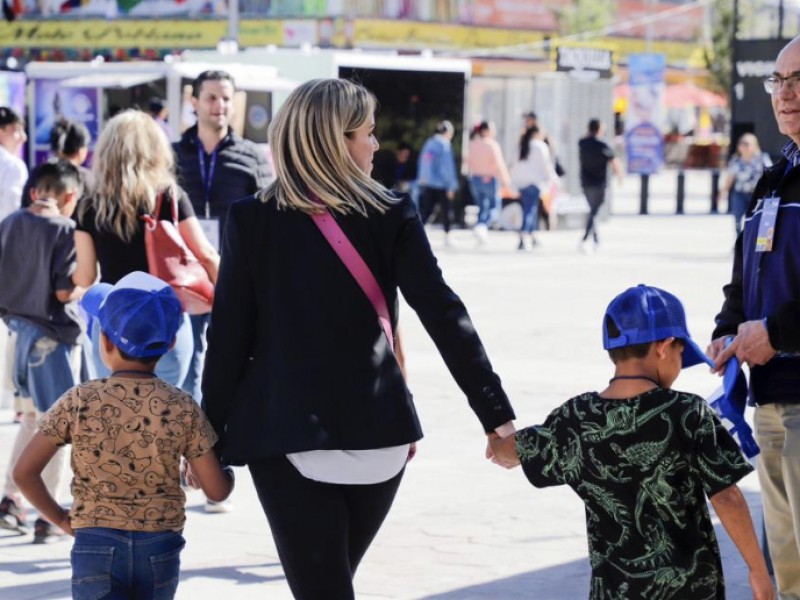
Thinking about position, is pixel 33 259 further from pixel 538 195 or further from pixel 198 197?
pixel 538 195

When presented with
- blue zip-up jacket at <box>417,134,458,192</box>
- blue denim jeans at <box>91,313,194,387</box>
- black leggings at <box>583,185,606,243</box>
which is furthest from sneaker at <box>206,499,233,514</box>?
blue zip-up jacket at <box>417,134,458,192</box>

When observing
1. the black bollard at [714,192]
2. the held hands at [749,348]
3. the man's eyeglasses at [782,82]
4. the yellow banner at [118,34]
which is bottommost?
the black bollard at [714,192]

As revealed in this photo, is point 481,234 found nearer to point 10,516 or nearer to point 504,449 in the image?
point 10,516

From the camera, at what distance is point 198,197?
7.56m

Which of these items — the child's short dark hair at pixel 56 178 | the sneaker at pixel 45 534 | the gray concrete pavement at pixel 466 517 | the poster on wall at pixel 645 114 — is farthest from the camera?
the poster on wall at pixel 645 114

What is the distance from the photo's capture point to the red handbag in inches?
255

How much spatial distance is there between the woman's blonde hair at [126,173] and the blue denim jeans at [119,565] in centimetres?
260

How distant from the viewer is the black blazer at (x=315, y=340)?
3971mm

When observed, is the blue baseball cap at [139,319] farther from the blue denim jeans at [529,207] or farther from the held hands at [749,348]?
the blue denim jeans at [529,207]

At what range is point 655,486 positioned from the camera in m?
3.81

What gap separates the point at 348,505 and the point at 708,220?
27053 mm

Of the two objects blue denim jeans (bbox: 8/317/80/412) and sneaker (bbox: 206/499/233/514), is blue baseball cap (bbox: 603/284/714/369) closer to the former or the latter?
blue denim jeans (bbox: 8/317/80/412)

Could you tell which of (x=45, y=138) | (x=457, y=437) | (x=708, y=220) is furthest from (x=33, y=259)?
(x=708, y=220)

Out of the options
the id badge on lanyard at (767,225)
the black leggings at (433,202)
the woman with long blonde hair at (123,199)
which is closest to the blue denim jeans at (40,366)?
the woman with long blonde hair at (123,199)
